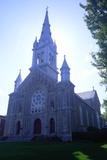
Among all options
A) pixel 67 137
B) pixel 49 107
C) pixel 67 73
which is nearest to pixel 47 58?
pixel 67 73

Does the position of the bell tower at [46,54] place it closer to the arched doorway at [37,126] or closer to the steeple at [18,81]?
the steeple at [18,81]

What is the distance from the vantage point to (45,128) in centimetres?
3466

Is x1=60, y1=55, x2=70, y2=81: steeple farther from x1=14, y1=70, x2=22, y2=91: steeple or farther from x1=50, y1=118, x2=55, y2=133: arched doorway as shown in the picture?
x1=14, y1=70, x2=22, y2=91: steeple

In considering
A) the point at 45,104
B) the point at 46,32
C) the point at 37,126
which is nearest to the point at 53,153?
the point at 45,104

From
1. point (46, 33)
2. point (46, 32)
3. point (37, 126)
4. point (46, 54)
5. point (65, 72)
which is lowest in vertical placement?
point (37, 126)

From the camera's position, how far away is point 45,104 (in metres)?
36.9

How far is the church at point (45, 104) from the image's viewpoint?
1315 inches

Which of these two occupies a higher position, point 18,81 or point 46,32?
point 46,32

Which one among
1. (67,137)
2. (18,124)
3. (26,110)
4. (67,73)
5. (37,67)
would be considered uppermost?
(37,67)

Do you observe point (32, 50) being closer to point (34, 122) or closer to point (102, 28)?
point (34, 122)

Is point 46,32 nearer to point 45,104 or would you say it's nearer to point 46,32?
point 46,32

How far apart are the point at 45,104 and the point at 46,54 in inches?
542

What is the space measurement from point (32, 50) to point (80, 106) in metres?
19.7

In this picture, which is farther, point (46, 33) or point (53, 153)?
point (46, 33)
